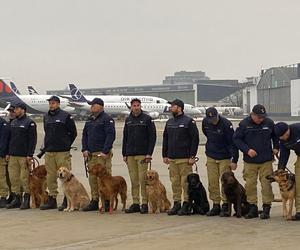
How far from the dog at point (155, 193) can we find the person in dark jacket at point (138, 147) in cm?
18

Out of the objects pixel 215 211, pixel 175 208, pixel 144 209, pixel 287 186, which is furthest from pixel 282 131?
pixel 144 209

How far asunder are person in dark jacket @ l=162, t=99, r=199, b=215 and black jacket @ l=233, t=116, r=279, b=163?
843mm

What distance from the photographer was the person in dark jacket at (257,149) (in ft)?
32.9

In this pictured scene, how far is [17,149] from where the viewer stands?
11914mm

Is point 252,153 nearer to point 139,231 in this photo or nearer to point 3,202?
A: point 139,231

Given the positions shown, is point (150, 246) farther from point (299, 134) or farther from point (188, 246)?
point (299, 134)

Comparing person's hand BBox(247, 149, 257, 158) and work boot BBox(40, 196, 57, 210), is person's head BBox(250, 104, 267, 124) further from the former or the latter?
work boot BBox(40, 196, 57, 210)

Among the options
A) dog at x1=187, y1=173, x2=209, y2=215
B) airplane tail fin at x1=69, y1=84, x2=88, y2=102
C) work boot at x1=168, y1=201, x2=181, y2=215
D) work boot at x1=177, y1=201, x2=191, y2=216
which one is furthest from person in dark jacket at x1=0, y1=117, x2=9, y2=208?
airplane tail fin at x1=69, y1=84, x2=88, y2=102

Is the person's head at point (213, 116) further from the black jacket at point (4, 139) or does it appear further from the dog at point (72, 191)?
the black jacket at point (4, 139)

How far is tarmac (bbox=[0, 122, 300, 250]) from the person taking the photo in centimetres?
813

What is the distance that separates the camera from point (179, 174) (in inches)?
428

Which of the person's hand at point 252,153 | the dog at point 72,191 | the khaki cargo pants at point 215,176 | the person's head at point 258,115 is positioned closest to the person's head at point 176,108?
the khaki cargo pants at point 215,176

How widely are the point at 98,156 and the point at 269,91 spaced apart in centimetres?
9038

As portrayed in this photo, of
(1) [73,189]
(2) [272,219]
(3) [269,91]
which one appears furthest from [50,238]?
(3) [269,91]
